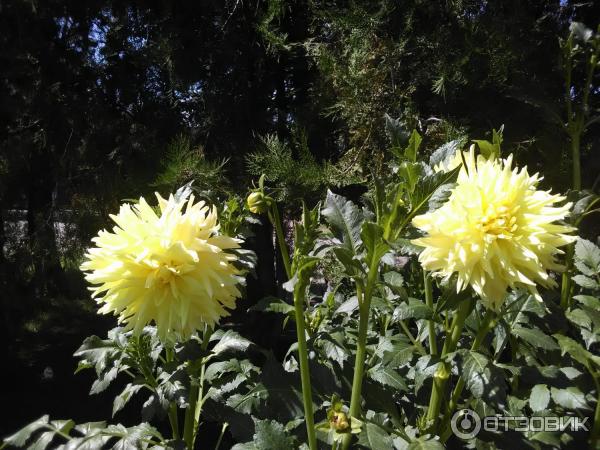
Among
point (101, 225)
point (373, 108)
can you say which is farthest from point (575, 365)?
point (101, 225)

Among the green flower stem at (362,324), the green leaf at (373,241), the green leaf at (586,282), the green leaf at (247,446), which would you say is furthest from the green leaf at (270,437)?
the green leaf at (586,282)

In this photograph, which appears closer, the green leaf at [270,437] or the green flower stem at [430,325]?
→ the green leaf at [270,437]

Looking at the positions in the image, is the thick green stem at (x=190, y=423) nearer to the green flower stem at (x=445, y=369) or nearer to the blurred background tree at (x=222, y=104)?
the green flower stem at (x=445, y=369)

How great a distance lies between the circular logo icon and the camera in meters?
0.95

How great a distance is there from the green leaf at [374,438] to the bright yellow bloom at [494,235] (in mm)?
265

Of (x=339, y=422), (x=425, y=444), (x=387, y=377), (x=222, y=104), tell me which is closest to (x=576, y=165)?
(x=387, y=377)

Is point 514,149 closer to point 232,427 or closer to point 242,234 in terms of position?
point 242,234

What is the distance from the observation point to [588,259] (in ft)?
4.04

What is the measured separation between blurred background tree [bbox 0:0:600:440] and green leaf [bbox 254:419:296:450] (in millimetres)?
1013

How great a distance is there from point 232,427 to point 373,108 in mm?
1307

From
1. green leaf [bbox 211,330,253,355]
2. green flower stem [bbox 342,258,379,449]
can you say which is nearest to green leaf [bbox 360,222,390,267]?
green flower stem [bbox 342,258,379,449]

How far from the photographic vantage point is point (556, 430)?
106 cm

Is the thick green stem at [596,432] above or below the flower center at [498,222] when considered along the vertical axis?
below

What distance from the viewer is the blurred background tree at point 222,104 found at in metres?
1.77
